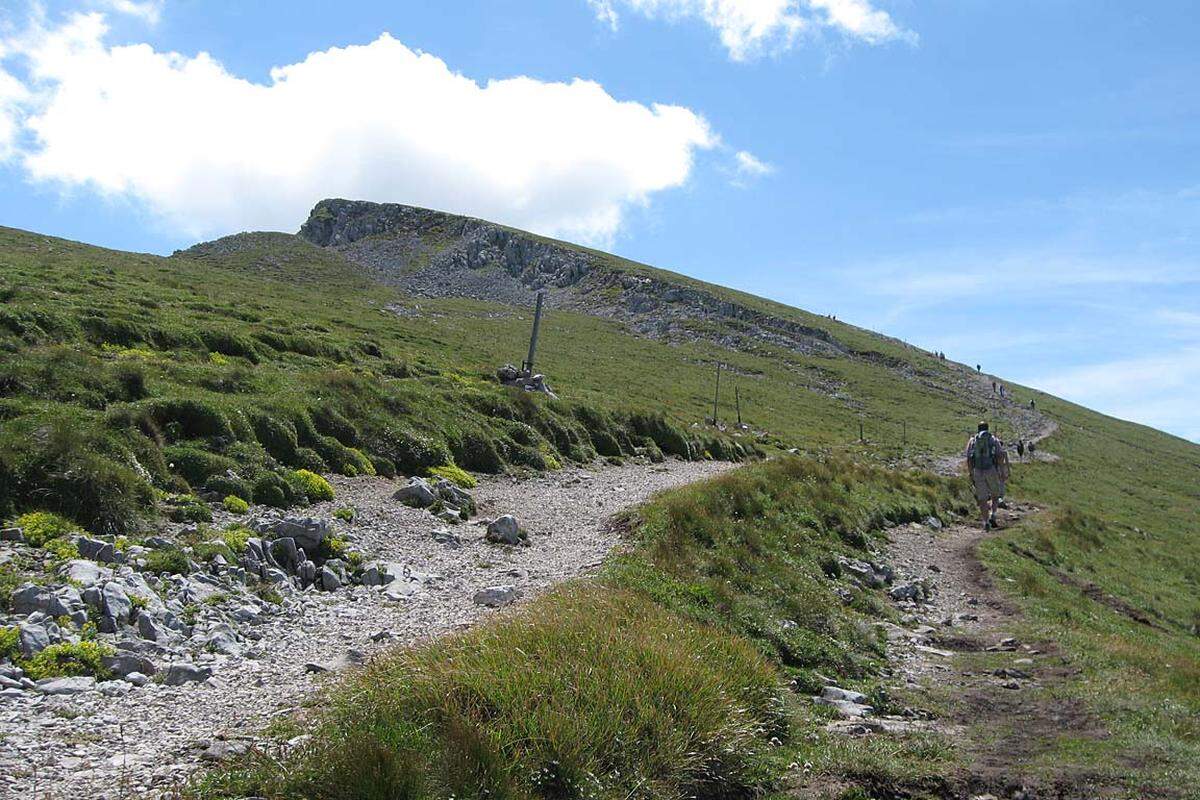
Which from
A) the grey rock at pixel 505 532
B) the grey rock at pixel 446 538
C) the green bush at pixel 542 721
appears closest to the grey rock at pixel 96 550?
the green bush at pixel 542 721

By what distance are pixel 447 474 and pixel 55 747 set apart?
14.1 metres

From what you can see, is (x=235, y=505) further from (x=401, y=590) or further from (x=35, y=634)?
(x=35, y=634)

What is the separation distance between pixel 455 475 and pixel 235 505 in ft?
24.1

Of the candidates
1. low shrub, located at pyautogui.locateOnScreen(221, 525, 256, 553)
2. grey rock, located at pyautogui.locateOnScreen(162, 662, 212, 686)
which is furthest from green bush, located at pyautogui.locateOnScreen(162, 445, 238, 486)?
grey rock, located at pyautogui.locateOnScreen(162, 662, 212, 686)

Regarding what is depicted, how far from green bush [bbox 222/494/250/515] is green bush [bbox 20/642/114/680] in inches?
222

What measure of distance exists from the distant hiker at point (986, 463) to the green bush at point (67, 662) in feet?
66.4

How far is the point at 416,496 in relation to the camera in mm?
16797

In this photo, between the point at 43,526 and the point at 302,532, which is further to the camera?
the point at 302,532

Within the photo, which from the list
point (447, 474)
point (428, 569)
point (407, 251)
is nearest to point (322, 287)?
point (407, 251)

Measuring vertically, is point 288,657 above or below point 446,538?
below

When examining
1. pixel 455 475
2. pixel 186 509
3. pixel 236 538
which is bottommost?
pixel 236 538

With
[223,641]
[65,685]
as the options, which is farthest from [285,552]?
[65,685]

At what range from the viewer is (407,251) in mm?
164000

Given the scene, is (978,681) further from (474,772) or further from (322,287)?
(322,287)
